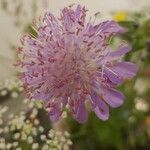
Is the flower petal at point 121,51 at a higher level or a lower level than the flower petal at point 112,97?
higher

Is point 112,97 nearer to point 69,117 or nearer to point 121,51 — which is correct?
point 121,51

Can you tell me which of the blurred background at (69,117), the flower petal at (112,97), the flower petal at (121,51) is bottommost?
the blurred background at (69,117)

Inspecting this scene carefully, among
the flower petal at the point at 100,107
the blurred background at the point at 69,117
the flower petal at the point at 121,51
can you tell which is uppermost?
the flower petal at the point at 121,51

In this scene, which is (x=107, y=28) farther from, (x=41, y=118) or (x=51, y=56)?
(x=41, y=118)

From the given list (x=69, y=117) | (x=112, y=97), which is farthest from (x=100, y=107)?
(x=69, y=117)

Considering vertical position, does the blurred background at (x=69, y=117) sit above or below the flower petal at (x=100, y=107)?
below

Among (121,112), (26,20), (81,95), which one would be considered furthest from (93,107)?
(26,20)
